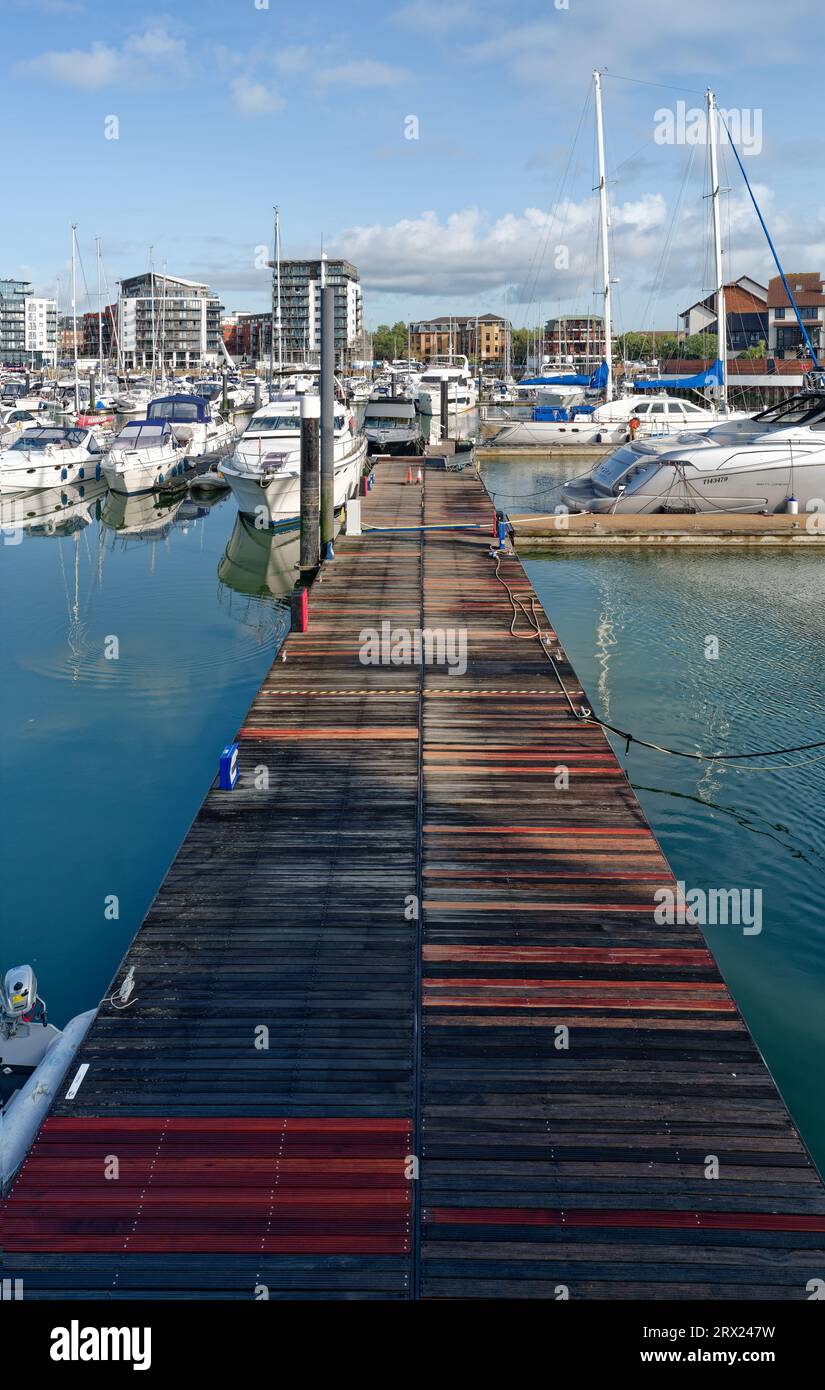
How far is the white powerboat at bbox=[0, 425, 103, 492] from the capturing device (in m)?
40.7

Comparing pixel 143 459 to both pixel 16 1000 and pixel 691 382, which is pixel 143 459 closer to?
pixel 691 382

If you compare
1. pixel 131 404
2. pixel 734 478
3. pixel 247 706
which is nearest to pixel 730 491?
pixel 734 478

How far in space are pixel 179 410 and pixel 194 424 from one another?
7.45ft

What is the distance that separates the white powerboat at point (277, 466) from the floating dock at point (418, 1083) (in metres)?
20.3

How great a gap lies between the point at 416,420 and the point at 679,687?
3024 centimetres

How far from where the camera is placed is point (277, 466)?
30969 mm

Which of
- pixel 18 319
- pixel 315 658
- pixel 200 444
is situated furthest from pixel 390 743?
pixel 18 319

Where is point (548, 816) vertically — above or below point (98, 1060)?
above

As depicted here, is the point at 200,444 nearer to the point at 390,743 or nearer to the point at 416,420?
the point at 416,420

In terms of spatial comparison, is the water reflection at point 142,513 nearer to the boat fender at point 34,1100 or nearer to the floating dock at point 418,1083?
the floating dock at point 418,1083

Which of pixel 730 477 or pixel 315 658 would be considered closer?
pixel 315 658

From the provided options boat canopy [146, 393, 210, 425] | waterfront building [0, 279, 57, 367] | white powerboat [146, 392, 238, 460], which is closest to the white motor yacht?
white powerboat [146, 392, 238, 460]

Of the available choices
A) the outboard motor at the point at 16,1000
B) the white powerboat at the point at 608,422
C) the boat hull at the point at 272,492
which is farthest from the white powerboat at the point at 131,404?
the outboard motor at the point at 16,1000

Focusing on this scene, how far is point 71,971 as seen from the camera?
1053 centimetres
